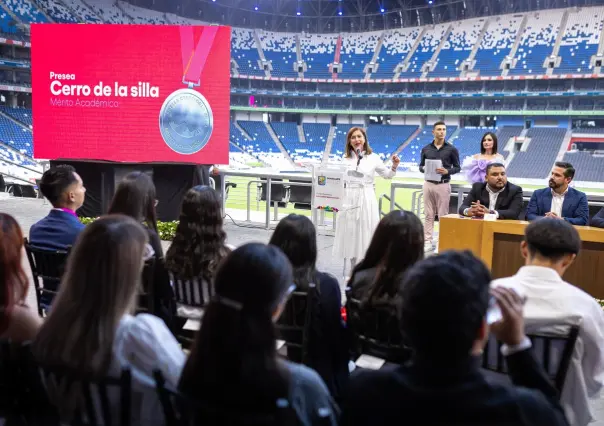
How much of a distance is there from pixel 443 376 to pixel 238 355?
479 millimetres

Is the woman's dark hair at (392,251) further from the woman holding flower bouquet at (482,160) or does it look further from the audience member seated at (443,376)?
the woman holding flower bouquet at (482,160)

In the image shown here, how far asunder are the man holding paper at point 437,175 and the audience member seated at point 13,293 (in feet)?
19.1

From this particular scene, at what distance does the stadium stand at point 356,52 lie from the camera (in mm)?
41625

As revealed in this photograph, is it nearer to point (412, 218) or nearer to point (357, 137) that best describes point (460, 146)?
point (357, 137)

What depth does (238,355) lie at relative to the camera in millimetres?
1251

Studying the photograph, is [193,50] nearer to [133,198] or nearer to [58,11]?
[133,198]

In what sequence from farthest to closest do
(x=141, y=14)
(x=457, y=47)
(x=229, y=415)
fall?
(x=457, y=47)
(x=141, y=14)
(x=229, y=415)

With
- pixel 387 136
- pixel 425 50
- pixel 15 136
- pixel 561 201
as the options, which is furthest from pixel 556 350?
pixel 425 50

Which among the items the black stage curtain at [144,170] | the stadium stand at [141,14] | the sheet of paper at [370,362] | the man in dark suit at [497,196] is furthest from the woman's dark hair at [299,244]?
the stadium stand at [141,14]

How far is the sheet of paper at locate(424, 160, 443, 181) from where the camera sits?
7.02 meters

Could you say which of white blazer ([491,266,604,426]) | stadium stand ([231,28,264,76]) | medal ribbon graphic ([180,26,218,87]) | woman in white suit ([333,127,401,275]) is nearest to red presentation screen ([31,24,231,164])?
medal ribbon graphic ([180,26,218,87])

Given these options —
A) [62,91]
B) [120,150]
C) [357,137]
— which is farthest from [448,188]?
[62,91]

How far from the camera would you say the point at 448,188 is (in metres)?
7.29

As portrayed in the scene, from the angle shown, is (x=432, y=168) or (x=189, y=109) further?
(x=189, y=109)
